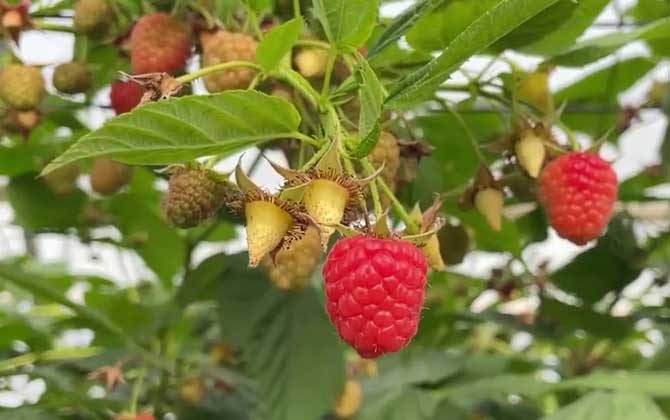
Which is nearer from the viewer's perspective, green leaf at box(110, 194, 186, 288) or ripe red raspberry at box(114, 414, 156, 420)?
ripe red raspberry at box(114, 414, 156, 420)

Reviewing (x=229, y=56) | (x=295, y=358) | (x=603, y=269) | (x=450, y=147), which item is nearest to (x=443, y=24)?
(x=229, y=56)

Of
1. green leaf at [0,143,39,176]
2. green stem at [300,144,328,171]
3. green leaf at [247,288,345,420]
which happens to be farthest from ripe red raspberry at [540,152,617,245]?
green leaf at [0,143,39,176]

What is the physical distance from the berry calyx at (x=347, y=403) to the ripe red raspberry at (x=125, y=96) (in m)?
0.41

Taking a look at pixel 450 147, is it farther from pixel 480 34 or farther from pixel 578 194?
pixel 480 34

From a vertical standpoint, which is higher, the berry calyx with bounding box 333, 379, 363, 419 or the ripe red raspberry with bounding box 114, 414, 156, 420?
the ripe red raspberry with bounding box 114, 414, 156, 420

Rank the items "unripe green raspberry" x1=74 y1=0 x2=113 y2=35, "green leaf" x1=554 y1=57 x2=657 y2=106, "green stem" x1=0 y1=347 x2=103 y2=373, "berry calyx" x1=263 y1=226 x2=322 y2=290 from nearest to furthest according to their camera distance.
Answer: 1. "berry calyx" x1=263 y1=226 x2=322 y2=290
2. "unripe green raspberry" x1=74 y1=0 x2=113 y2=35
3. "green stem" x1=0 y1=347 x2=103 y2=373
4. "green leaf" x1=554 y1=57 x2=657 y2=106

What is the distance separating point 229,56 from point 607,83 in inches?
25.2

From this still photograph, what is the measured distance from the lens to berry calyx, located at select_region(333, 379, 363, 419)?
1117 millimetres

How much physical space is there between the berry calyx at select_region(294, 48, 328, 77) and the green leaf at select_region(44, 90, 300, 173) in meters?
0.11

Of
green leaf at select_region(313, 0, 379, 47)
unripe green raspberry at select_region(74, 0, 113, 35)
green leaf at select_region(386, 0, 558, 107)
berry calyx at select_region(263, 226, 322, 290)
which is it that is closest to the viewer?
green leaf at select_region(386, 0, 558, 107)

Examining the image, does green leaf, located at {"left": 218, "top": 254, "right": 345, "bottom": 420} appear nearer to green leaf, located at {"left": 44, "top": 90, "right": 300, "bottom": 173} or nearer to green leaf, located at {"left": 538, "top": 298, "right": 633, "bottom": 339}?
green leaf, located at {"left": 538, "top": 298, "right": 633, "bottom": 339}

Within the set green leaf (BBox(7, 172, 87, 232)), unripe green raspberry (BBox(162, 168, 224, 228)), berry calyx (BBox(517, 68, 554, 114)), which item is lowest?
green leaf (BBox(7, 172, 87, 232))

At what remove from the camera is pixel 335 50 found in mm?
687

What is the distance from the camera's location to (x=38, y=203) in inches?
46.8
